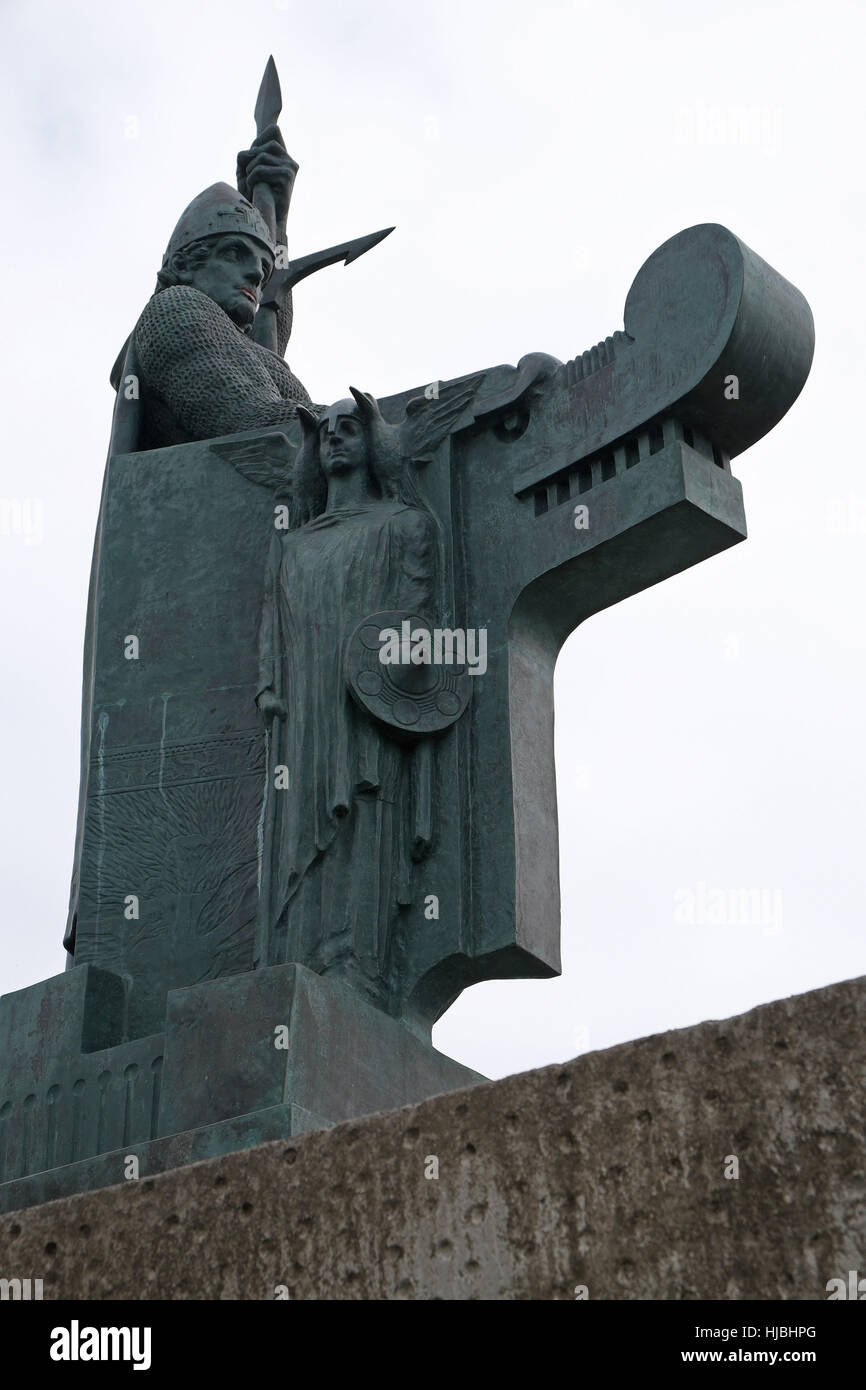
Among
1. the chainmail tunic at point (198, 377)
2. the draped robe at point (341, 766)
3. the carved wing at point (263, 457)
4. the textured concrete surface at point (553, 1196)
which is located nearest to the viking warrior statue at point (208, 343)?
the chainmail tunic at point (198, 377)

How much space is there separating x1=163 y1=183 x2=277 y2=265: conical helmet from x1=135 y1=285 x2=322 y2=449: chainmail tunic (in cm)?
46

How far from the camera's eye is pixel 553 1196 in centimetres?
617

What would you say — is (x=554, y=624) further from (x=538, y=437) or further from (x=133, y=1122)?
(x=133, y=1122)

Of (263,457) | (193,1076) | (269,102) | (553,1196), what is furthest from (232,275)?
(553,1196)

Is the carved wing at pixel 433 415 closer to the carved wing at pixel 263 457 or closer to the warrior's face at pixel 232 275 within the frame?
the carved wing at pixel 263 457

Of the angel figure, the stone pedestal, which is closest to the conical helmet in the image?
the angel figure

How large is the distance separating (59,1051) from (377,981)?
4.55 feet

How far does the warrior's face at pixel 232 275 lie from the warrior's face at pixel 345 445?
170cm

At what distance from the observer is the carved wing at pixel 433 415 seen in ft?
33.5

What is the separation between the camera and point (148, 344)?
11219 mm

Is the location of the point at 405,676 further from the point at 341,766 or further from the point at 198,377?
→ the point at 198,377

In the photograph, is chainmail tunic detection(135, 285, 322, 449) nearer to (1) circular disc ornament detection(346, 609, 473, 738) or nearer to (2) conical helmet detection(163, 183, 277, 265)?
(2) conical helmet detection(163, 183, 277, 265)

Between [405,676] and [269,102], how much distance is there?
17.2ft

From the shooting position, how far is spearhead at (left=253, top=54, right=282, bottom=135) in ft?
44.0
